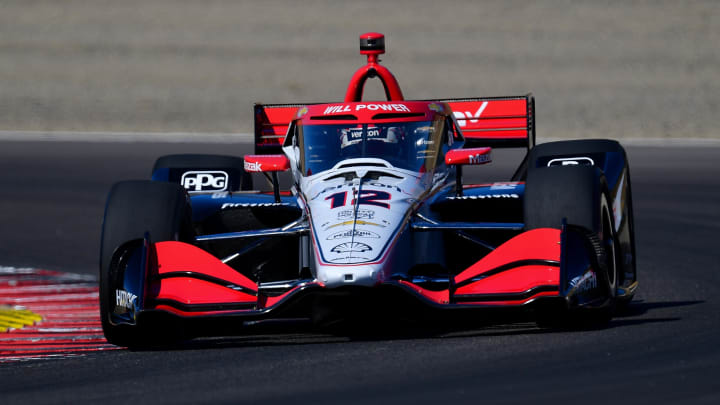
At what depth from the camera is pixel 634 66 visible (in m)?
18.0

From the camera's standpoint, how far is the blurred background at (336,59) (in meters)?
17.7

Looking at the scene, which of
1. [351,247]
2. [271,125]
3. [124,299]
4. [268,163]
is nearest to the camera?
[351,247]

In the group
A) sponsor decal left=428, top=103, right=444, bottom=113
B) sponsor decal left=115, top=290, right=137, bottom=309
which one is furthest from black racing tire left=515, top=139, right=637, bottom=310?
sponsor decal left=115, top=290, right=137, bottom=309

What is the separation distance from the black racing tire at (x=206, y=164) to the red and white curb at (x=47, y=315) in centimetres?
120

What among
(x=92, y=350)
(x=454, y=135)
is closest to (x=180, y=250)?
(x=92, y=350)

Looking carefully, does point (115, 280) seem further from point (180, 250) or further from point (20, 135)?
point (20, 135)

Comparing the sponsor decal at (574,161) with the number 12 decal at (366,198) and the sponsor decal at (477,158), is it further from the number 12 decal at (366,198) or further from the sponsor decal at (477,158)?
the number 12 decal at (366,198)

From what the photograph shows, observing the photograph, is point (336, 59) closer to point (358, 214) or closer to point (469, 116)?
point (469, 116)

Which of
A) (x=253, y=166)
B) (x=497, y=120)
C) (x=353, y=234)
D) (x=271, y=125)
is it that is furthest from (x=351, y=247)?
(x=271, y=125)

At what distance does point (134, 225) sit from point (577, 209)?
103 inches

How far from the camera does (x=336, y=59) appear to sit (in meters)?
19.5

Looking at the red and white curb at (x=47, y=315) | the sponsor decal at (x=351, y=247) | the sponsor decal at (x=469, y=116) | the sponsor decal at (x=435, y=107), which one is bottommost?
the red and white curb at (x=47, y=315)

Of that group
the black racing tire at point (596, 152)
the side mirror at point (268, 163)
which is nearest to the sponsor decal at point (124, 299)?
the side mirror at point (268, 163)

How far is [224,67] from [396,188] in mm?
12167
